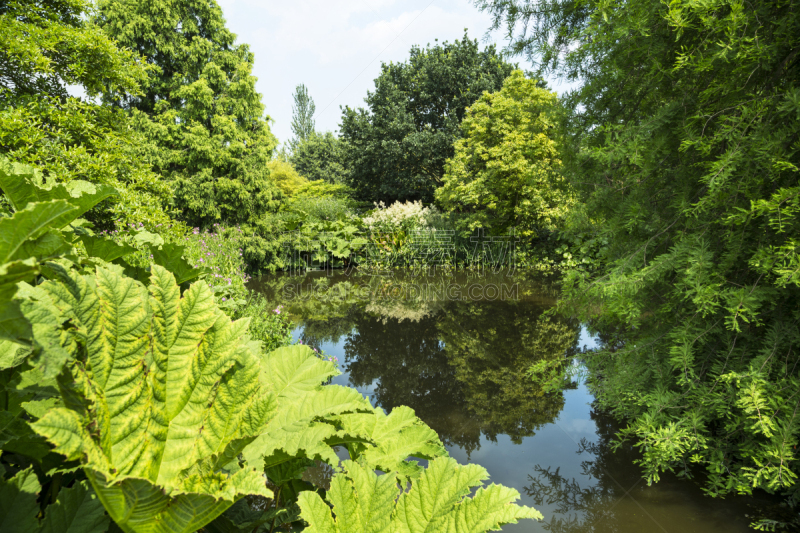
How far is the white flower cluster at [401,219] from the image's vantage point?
1249 cm

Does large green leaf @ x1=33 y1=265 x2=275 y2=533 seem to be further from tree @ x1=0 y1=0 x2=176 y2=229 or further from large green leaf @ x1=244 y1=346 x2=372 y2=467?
tree @ x1=0 y1=0 x2=176 y2=229

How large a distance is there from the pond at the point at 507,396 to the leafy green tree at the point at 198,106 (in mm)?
3513

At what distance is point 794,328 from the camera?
1774 millimetres

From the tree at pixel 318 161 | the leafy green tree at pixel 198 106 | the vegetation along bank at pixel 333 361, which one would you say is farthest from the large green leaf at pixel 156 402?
the tree at pixel 318 161

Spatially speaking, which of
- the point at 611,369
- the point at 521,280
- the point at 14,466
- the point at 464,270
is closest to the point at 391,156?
the point at 464,270

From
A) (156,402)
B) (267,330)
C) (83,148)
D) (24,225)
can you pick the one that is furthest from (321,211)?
(24,225)

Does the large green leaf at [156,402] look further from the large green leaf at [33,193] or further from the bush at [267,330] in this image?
the bush at [267,330]

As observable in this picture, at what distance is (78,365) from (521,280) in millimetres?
9549

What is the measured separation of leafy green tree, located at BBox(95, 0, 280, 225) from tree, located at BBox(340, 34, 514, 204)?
7767 mm

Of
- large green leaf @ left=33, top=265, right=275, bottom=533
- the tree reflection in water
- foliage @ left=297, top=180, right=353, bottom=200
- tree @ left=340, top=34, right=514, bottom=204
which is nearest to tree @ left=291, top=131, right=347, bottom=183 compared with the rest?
foliage @ left=297, top=180, right=353, bottom=200

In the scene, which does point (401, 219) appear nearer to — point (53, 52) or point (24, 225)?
point (53, 52)

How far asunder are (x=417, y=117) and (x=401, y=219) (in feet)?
25.6

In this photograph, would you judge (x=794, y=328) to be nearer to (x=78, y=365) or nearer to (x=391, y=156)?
(x=78, y=365)

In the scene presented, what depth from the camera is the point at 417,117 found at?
60.4 feet
